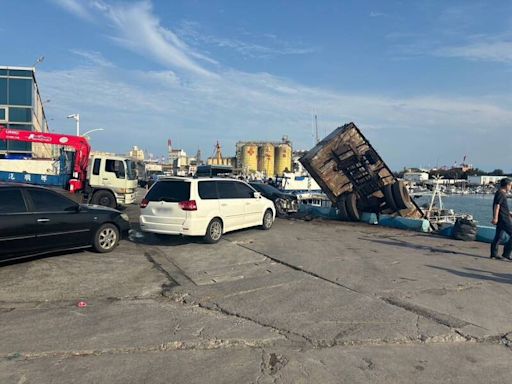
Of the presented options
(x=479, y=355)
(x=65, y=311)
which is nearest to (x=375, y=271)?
(x=479, y=355)

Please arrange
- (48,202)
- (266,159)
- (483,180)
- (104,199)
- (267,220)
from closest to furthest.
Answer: (48,202) < (267,220) < (104,199) < (266,159) < (483,180)

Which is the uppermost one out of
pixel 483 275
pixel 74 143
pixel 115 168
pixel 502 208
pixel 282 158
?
pixel 282 158

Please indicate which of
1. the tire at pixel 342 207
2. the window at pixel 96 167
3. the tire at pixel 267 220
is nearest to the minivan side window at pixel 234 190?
the tire at pixel 267 220

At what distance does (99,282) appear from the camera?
7539mm

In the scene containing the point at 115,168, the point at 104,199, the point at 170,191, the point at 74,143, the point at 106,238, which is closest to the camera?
the point at 106,238

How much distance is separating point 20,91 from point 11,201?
A: 147 ft

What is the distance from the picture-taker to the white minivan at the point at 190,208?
424 inches

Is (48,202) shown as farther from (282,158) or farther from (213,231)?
(282,158)

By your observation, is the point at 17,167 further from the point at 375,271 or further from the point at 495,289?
the point at 495,289

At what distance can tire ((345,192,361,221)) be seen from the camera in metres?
17.2

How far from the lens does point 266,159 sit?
73.6 meters

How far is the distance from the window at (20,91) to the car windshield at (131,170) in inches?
1308

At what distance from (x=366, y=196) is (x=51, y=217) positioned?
483 inches

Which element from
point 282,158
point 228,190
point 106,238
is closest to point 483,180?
point 282,158
